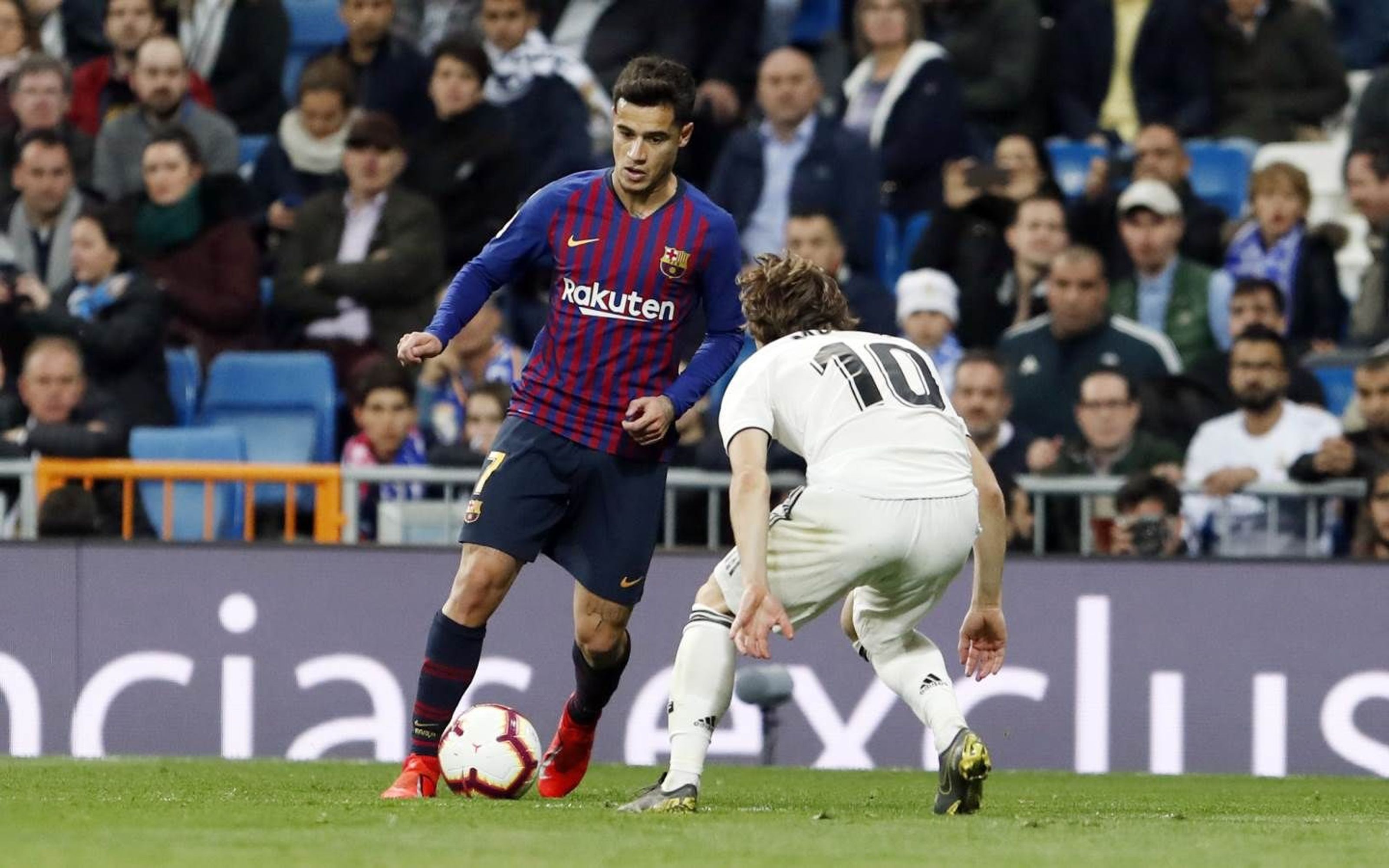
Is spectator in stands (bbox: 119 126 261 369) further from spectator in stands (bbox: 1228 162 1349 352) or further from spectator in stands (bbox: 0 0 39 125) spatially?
spectator in stands (bbox: 1228 162 1349 352)

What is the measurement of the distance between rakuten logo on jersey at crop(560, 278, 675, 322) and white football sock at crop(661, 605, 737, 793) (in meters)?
1.09

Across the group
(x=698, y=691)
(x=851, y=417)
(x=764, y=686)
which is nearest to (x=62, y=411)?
(x=764, y=686)

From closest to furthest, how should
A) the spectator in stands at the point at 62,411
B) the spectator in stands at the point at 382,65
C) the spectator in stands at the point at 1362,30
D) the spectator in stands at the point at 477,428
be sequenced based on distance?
1. the spectator in stands at the point at 477,428
2. the spectator in stands at the point at 62,411
3. the spectator in stands at the point at 382,65
4. the spectator in stands at the point at 1362,30

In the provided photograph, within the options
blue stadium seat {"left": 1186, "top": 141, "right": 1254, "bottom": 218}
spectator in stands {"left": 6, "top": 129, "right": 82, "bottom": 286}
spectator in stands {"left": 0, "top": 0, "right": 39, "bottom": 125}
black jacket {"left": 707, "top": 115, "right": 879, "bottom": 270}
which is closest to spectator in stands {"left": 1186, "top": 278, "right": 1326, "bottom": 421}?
black jacket {"left": 707, "top": 115, "right": 879, "bottom": 270}

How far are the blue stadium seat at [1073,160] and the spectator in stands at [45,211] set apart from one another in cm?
574

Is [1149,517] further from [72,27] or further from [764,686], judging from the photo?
[72,27]

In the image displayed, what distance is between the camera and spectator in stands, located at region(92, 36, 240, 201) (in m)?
14.1

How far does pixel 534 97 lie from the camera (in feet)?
47.1

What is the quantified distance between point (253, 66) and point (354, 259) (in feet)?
8.19

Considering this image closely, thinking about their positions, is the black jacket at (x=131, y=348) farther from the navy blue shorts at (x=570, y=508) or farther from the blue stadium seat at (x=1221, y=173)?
the blue stadium seat at (x=1221, y=173)

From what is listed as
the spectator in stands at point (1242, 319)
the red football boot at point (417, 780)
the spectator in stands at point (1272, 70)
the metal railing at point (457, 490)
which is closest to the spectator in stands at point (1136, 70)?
the spectator in stands at point (1272, 70)

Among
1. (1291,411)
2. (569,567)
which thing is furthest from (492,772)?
(1291,411)

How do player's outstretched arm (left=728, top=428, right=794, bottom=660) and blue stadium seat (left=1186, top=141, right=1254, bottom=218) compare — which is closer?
player's outstretched arm (left=728, top=428, right=794, bottom=660)

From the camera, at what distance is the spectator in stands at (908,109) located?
14.2 meters
